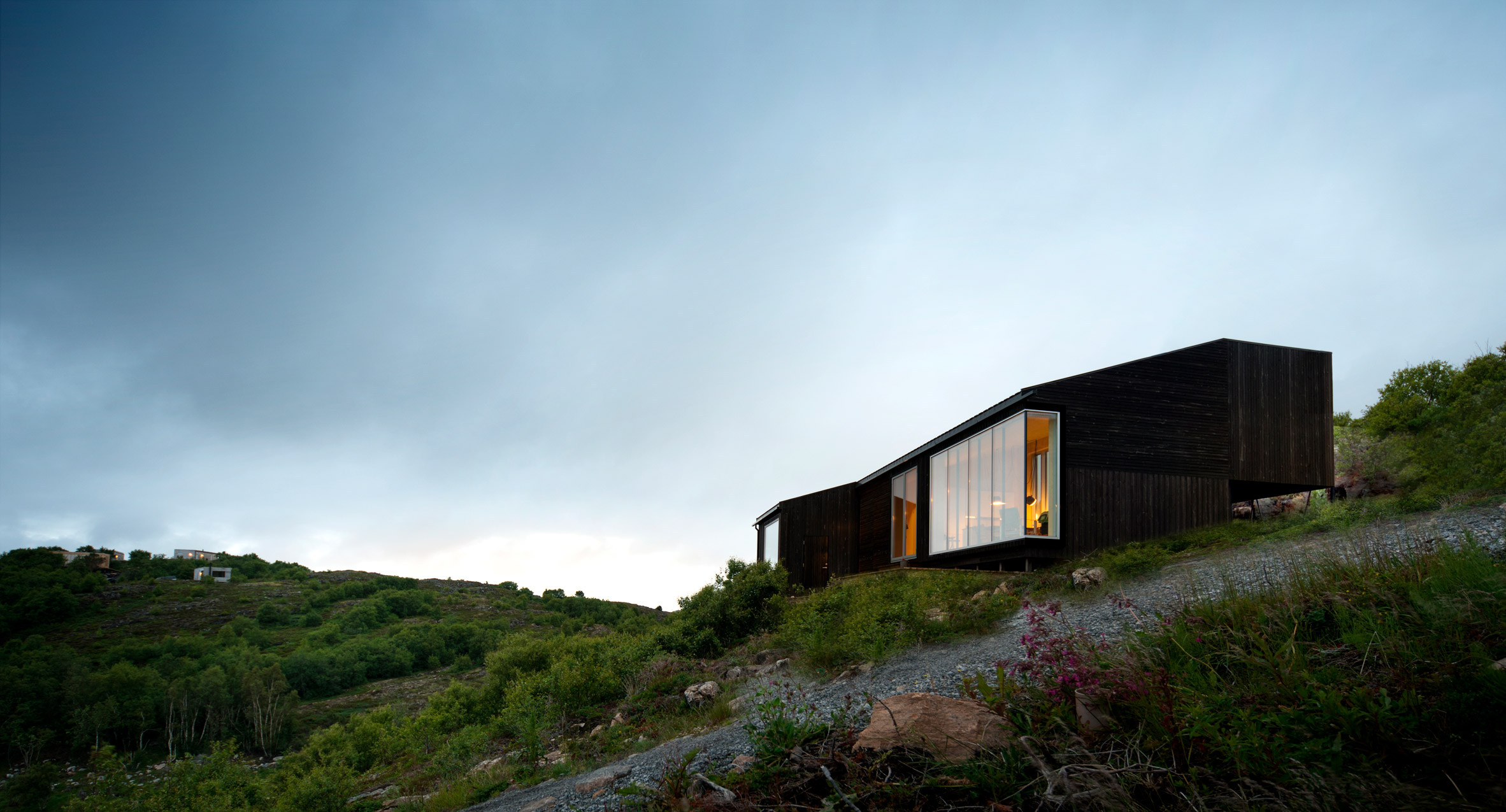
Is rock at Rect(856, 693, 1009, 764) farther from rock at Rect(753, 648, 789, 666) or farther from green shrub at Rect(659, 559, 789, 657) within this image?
green shrub at Rect(659, 559, 789, 657)

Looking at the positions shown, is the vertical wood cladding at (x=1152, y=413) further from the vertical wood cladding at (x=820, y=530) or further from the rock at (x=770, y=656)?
the vertical wood cladding at (x=820, y=530)

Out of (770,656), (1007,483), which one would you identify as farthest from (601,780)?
(1007,483)

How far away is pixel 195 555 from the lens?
86812mm

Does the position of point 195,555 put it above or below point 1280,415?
below

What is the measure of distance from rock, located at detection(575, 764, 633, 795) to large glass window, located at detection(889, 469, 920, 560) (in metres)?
11.5

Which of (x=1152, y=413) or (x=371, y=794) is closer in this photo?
(x=1152, y=413)

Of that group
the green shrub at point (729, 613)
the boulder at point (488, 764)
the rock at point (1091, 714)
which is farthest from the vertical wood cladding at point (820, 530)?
the rock at point (1091, 714)

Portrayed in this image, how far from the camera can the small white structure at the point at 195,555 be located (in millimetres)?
84981

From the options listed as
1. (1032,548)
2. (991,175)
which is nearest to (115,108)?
(991,175)

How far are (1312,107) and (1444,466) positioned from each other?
847cm

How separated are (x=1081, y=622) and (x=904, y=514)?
1051 cm

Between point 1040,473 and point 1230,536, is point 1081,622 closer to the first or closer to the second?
point 1040,473

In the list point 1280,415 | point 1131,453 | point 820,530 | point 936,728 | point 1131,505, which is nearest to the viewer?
point 936,728

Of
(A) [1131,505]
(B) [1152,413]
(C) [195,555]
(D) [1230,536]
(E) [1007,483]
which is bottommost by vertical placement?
(C) [195,555]
